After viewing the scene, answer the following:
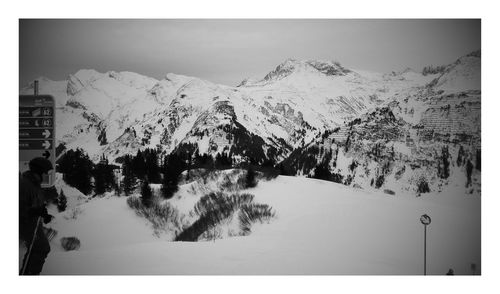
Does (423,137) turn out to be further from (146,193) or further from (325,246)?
(146,193)

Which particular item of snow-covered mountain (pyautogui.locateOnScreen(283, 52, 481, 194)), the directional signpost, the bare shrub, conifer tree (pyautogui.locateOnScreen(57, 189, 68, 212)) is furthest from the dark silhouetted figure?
snow-covered mountain (pyautogui.locateOnScreen(283, 52, 481, 194))

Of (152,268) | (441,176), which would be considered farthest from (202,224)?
(441,176)

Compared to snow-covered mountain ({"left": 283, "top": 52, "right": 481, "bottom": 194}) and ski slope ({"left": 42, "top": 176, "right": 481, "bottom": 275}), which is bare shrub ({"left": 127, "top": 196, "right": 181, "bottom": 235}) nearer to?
ski slope ({"left": 42, "top": 176, "right": 481, "bottom": 275})

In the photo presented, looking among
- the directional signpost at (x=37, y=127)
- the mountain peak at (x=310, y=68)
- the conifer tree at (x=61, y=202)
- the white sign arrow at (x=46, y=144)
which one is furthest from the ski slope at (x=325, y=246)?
the mountain peak at (x=310, y=68)

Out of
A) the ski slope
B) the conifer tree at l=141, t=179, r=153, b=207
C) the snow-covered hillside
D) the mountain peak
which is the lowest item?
the ski slope

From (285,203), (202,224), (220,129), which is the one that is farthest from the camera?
(220,129)

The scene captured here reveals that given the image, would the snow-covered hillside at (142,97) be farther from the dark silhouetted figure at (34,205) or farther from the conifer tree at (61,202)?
the dark silhouetted figure at (34,205)

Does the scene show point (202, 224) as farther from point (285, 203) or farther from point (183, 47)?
point (183, 47)
